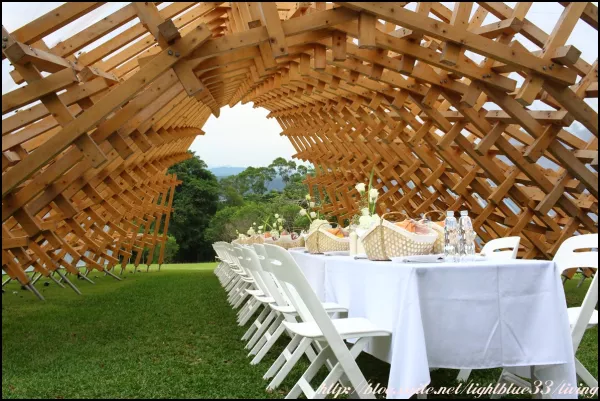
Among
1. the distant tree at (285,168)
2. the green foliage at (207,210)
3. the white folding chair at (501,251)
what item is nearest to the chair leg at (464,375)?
the white folding chair at (501,251)

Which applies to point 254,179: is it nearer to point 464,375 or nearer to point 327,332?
point 464,375

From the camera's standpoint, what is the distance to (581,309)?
2500mm

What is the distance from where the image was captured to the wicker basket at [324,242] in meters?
4.26

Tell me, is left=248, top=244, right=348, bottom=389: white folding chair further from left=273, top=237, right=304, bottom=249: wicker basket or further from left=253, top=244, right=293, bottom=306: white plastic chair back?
left=273, top=237, right=304, bottom=249: wicker basket

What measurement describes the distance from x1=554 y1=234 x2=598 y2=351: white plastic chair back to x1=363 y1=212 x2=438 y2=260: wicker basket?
54 centimetres

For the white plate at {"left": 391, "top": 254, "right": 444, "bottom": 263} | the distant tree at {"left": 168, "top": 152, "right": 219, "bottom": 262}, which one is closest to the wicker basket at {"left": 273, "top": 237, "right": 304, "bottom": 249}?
the white plate at {"left": 391, "top": 254, "right": 444, "bottom": 263}

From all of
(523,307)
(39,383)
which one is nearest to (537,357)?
(523,307)

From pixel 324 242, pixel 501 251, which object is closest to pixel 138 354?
pixel 324 242

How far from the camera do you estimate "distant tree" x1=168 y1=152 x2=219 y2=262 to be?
27562 millimetres

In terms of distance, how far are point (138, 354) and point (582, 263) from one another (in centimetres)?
254

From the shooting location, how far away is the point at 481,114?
653 centimetres

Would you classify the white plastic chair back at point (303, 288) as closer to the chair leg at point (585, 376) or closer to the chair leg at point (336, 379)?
the chair leg at point (336, 379)

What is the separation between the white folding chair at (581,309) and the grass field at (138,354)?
398 mm

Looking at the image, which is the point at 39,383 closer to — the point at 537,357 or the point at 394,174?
the point at 537,357
